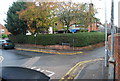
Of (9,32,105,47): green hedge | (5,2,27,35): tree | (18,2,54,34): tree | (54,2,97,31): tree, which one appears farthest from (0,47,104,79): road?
(5,2,27,35): tree

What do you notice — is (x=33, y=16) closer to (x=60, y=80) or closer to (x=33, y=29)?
(x=33, y=29)

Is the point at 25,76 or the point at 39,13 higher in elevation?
the point at 39,13

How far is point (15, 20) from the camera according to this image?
15930mm

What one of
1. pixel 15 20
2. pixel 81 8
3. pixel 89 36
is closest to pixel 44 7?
pixel 81 8

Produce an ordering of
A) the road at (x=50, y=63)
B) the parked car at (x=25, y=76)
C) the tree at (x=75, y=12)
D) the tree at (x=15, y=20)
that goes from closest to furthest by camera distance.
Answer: the parked car at (x=25, y=76), the road at (x=50, y=63), the tree at (x=75, y=12), the tree at (x=15, y=20)

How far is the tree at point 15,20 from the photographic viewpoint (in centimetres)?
1603

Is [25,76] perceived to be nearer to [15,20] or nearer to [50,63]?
[50,63]

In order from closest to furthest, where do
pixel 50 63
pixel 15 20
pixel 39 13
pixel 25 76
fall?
pixel 25 76
pixel 50 63
pixel 39 13
pixel 15 20

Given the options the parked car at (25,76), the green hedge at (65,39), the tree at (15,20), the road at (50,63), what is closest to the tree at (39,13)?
the green hedge at (65,39)

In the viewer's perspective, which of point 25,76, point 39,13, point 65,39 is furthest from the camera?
point 39,13

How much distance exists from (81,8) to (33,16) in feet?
20.4

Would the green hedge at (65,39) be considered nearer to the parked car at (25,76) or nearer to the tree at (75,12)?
the tree at (75,12)

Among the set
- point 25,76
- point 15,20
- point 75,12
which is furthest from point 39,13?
point 25,76

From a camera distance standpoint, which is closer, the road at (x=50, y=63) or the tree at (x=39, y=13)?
the road at (x=50, y=63)
